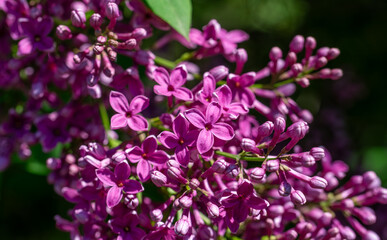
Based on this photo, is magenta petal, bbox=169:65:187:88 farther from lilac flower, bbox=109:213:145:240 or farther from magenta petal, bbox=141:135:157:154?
lilac flower, bbox=109:213:145:240

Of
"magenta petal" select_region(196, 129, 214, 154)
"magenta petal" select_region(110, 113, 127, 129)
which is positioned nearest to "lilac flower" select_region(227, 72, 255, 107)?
"magenta petal" select_region(196, 129, 214, 154)

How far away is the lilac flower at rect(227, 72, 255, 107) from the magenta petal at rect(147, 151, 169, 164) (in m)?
0.49

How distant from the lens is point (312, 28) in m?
4.18

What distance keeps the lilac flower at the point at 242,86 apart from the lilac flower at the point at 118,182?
625 millimetres

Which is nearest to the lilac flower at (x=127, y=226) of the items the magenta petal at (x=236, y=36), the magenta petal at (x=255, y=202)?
the magenta petal at (x=255, y=202)

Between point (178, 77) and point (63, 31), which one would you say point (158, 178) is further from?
point (63, 31)

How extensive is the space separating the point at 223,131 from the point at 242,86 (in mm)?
403

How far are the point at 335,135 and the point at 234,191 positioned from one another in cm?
196

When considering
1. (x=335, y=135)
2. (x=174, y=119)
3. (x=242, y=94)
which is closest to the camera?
(x=174, y=119)

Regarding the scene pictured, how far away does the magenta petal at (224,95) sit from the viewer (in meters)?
2.10

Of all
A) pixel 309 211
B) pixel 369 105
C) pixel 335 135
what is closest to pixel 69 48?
pixel 309 211

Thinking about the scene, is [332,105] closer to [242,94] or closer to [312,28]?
[312,28]

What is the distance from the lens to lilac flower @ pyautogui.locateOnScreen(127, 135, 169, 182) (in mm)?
2014

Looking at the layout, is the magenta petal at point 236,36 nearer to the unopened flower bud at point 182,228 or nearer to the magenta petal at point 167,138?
the magenta petal at point 167,138
